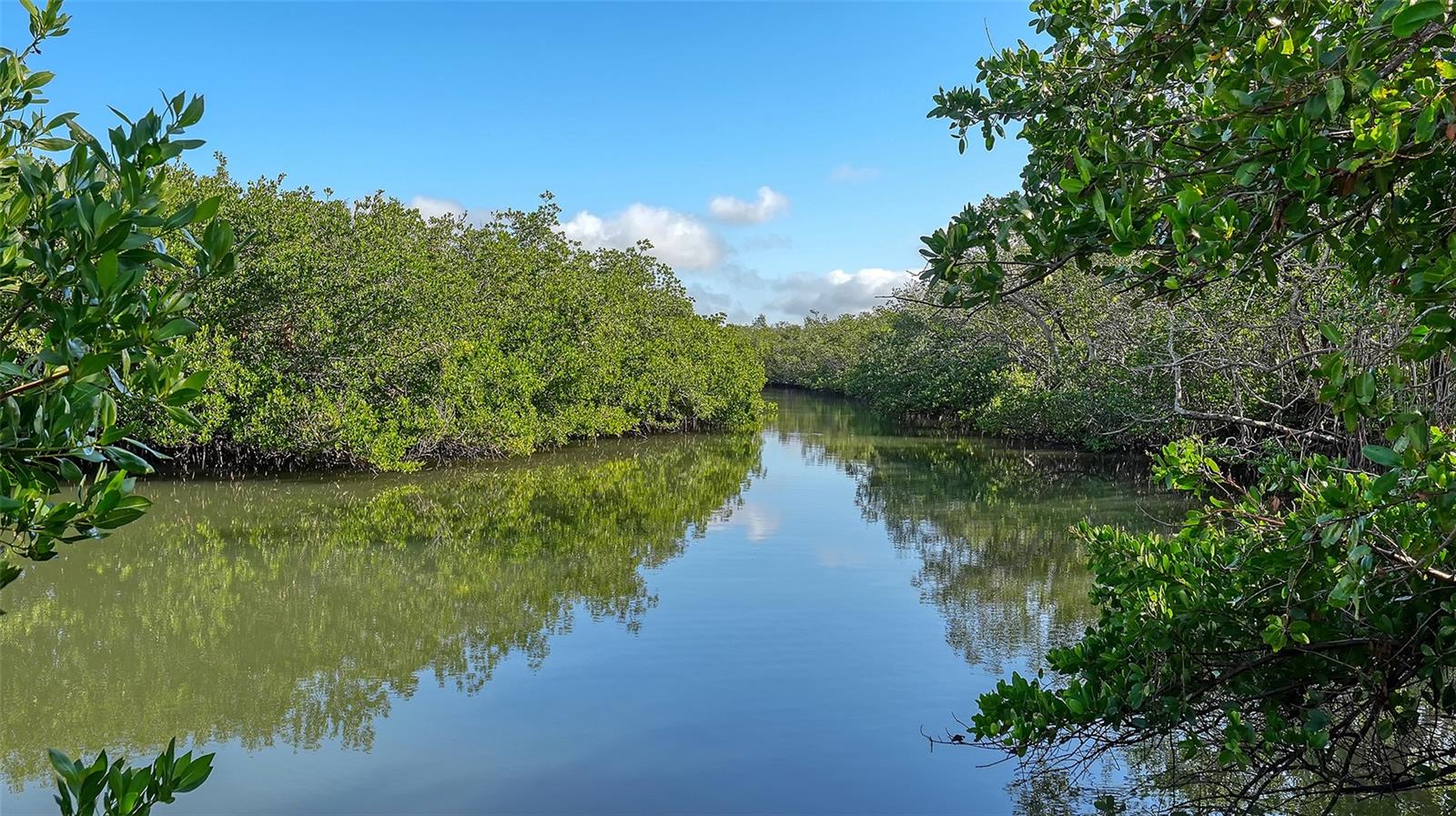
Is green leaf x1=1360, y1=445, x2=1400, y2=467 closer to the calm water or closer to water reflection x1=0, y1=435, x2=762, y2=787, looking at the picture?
the calm water

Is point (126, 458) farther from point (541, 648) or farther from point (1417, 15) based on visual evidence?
point (541, 648)

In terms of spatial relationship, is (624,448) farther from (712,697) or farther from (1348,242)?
(1348,242)

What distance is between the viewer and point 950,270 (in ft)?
7.85

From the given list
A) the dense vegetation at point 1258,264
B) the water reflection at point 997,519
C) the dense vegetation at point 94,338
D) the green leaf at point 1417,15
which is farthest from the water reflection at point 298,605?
the green leaf at point 1417,15

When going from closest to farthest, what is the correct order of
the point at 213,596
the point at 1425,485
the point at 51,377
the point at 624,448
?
the point at 51,377
the point at 1425,485
the point at 213,596
the point at 624,448

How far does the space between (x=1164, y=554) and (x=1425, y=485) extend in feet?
5.13

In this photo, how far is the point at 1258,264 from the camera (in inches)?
99.0

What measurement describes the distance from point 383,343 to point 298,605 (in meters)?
7.48

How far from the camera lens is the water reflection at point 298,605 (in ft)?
17.5

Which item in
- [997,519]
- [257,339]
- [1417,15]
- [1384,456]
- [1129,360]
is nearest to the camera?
[1417,15]

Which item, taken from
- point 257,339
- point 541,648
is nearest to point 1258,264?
point 541,648

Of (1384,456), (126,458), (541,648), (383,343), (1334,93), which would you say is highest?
(383,343)

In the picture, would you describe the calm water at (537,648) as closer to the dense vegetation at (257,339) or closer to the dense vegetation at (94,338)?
the dense vegetation at (257,339)

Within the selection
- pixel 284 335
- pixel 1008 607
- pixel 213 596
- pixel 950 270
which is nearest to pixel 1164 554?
pixel 950 270
